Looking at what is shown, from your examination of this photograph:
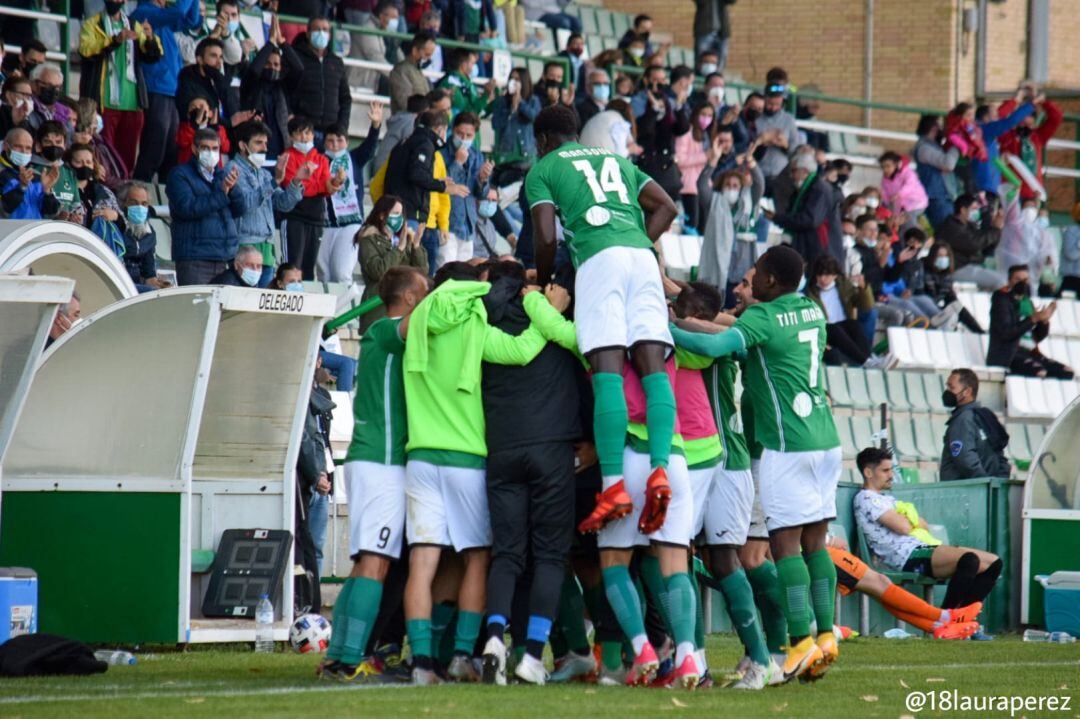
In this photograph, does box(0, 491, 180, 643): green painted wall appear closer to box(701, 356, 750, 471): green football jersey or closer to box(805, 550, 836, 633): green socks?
box(701, 356, 750, 471): green football jersey

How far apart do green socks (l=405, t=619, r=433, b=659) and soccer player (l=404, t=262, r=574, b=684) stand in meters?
0.06

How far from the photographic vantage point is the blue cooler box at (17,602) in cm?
988

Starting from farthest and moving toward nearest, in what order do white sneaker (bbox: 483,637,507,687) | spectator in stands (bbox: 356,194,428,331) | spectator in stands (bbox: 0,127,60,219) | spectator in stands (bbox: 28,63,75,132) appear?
spectator in stands (bbox: 356,194,428,331)
spectator in stands (bbox: 28,63,75,132)
spectator in stands (bbox: 0,127,60,219)
white sneaker (bbox: 483,637,507,687)

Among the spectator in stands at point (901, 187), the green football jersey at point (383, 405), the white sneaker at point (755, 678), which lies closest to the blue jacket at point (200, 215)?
the green football jersey at point (383, 405)

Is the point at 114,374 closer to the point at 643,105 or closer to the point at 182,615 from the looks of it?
the point at 182,615

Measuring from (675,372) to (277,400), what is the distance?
3.25 m

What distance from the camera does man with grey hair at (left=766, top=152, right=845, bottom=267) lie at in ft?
69.8

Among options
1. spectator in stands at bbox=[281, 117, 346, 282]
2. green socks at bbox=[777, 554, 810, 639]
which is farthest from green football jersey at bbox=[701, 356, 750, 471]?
spectator in stands at bbox=[281, 117, 346, 282]

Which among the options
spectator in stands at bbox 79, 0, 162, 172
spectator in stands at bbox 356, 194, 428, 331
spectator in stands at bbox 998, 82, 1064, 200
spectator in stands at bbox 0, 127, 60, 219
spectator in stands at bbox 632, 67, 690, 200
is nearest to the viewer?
spectator in stands at bbox 0, 127, 60, 219

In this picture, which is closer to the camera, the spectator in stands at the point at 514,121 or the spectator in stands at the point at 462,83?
the spectator in stands at the point at 462,83

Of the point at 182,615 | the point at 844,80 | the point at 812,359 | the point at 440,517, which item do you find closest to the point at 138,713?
the point at 440,517

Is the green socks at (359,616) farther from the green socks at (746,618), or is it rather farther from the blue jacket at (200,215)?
the blue jacket at (200,215)

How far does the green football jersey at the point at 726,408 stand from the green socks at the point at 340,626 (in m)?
2.09

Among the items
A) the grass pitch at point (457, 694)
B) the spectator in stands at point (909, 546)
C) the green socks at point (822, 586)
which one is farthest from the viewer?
the spectator in stands at point (909, 546)
